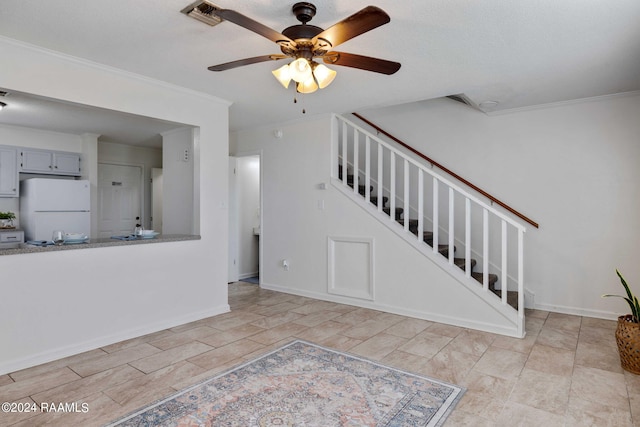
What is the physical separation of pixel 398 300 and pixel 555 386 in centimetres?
182

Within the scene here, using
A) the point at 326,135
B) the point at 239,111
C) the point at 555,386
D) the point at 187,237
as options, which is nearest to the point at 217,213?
the point at 187,237

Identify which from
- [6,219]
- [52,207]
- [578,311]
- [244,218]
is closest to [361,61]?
[578,311]

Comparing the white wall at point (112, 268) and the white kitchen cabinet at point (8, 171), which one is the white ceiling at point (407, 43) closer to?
the white wall at point (112, 268)

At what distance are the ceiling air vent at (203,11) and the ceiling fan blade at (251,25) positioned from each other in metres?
0.33

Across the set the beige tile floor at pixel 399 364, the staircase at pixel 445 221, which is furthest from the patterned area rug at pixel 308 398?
the staircase at pixel 445 221

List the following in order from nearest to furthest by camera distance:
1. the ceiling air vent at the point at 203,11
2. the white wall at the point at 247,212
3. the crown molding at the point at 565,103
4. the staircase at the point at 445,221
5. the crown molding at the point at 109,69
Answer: the ceiling air vent at the point at 203,11, the crown molding at the point at 109,69, the staircase at the point at 445,221, the crown molding at the point at 565,103, the white wall at the point at 247,212

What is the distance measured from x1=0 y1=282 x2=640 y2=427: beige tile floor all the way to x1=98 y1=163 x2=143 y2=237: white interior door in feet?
11.5

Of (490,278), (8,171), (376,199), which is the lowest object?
(490,278)

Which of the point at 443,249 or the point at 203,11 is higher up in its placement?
the point at 203,11

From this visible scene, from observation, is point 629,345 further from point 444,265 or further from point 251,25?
point 251,25

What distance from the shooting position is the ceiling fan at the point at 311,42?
5.94ft

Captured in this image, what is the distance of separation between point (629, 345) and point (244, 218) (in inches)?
188

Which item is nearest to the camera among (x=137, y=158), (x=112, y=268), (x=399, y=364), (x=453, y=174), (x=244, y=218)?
(x=399, y=364)

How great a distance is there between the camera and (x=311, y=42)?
213 centimetres
